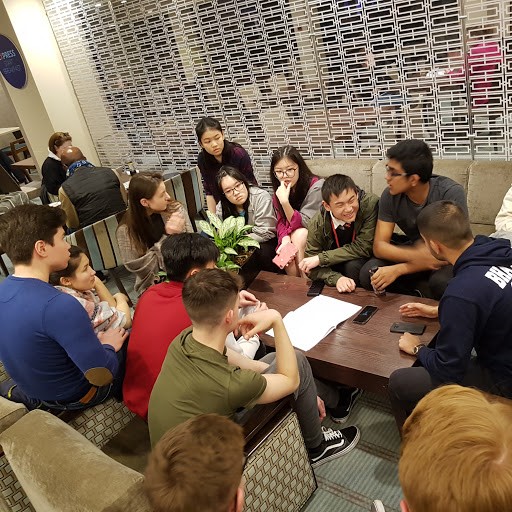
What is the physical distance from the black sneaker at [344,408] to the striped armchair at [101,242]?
1799 mm

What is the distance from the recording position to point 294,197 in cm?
343

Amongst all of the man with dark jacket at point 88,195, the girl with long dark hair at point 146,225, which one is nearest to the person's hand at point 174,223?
the girl with long dark hair at point 146,225

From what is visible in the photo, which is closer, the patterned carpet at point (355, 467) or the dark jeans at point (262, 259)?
the patterned carpet at point (355, 467)

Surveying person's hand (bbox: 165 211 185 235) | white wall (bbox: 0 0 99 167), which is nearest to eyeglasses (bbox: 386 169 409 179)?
person's hand (bbox: 165 211 185 235)

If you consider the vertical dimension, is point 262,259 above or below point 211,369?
below

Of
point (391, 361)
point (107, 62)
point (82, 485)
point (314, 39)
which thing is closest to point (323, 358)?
point (391, 361)

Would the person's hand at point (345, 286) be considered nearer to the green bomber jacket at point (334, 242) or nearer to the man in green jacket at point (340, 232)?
the man in green jacket at point (340, 232)

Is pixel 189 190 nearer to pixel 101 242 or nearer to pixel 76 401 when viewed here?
pixel 101 242

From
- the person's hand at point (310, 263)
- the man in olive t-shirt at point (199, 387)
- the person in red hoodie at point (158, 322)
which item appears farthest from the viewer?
the person's hand at point (310, 263)

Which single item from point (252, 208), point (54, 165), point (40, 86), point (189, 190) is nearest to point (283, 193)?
point (252, 208)

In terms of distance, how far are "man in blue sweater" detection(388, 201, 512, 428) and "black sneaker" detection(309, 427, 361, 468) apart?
366 mm

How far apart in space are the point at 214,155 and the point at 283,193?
74 cm

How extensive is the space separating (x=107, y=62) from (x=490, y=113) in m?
3.89

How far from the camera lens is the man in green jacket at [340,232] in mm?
2693
